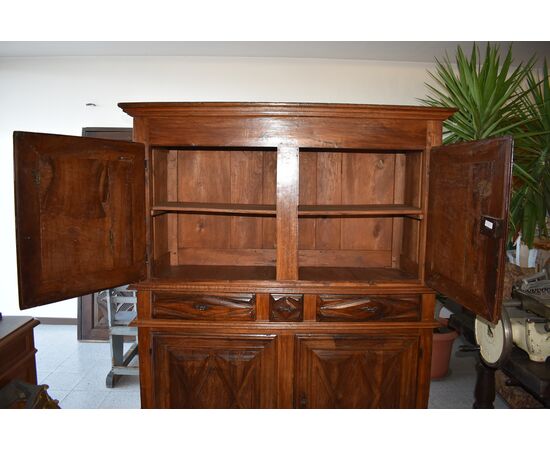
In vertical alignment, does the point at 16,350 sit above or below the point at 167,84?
below

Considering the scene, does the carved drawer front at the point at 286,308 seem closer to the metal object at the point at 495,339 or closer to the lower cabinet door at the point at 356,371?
the lower cabinet door at the point at 356,371

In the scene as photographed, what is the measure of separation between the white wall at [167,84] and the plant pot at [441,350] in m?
1.95

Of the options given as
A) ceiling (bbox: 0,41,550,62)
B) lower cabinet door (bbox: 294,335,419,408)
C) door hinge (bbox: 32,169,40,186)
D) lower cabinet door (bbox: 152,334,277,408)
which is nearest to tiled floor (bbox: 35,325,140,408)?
lower cabinet door (bbox: 152,334,277,408)

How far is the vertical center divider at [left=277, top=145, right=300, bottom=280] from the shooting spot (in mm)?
1771

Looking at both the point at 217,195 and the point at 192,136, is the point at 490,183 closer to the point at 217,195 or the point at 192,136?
the point at 192,136

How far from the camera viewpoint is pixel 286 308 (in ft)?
6.14

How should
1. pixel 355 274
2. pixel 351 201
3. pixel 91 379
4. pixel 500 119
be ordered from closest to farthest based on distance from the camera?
pixel 355 274 < pixel 351 201 < pixel 500 119 < pixel 91 379

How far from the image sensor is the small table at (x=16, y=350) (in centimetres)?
182

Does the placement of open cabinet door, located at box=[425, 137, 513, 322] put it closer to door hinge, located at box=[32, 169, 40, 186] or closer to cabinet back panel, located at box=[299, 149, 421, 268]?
cabinet back panel, located at box=[299, 149, 421, 268]

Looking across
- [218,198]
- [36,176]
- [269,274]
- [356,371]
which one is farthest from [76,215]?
[356,371]

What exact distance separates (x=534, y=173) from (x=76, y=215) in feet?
8.12

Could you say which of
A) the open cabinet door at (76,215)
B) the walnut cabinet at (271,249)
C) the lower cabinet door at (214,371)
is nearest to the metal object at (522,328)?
the walnut cabinet at (271,249)

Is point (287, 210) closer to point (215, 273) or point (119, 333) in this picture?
point (215, 273)

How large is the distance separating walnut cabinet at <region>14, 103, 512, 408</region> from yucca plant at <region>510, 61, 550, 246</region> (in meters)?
0.77
